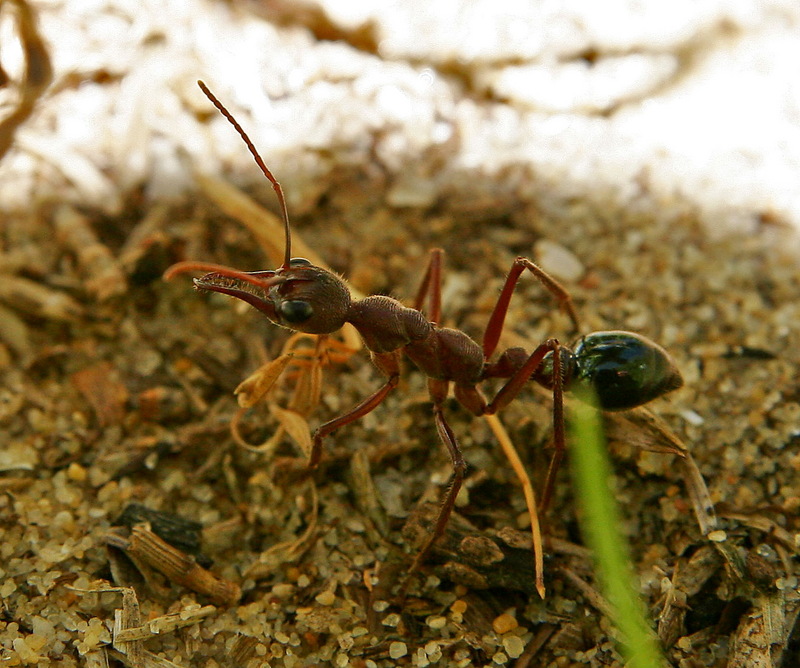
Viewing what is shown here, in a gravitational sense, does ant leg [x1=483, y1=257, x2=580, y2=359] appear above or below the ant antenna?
below

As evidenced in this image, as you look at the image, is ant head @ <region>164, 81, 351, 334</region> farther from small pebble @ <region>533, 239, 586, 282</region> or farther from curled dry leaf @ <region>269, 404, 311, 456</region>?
small pebble @ <region>533, 239, 586, 282</region>

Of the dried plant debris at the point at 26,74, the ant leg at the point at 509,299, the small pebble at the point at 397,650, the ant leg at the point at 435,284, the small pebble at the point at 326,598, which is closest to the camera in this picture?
the small pebble at the point at 397,650

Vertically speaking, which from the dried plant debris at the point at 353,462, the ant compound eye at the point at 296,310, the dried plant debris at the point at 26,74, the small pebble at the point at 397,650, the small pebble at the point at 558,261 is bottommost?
the small pebble at the point at 397,650

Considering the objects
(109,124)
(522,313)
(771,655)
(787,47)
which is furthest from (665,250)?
(109,124)

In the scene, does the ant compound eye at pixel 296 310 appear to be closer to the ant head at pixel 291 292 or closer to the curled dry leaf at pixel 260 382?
the ant head at pixel 291 292

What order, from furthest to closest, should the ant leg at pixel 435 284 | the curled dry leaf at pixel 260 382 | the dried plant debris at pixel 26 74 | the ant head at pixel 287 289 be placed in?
the dried plant debris at pixel 26 74, the ant leg at pixel 435 284, the curled dry leaf at pixel 260 382, the ant head at pixel 287 289

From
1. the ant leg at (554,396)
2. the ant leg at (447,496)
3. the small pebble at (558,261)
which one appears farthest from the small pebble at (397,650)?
the small pebble at (558,261)

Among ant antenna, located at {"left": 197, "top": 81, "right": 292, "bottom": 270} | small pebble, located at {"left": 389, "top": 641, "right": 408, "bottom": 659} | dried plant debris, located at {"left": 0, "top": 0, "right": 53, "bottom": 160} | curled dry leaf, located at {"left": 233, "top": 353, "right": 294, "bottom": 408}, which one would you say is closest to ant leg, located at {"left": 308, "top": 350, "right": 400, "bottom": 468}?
curled dry leaf, located at {"left": 233, "top": 353, "right": 294, "bottom": 408}
